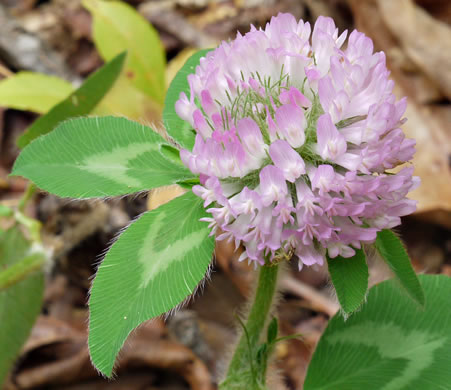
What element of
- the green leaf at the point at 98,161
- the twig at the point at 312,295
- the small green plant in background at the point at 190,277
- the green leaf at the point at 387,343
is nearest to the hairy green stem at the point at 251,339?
the small green plant in background at the point at 190,277

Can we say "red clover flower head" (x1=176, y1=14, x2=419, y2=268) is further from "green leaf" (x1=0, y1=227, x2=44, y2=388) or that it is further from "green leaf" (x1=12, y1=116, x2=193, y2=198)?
"green leaf" (x1=0, y1=227, x2=44, y2=388)

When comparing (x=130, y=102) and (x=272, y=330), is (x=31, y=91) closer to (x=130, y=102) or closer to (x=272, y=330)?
(x=130, y=102)

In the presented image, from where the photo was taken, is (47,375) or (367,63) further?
(47,375)

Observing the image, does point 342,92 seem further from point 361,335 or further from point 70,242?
point 70,242

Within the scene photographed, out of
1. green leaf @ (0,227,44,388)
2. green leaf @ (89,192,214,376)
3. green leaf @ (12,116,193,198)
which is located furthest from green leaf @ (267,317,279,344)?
green leaf @ (0,227,44,388)

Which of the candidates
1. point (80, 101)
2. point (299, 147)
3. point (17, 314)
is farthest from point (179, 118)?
point (17, 314)

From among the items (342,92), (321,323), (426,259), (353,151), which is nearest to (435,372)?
(353,151)
